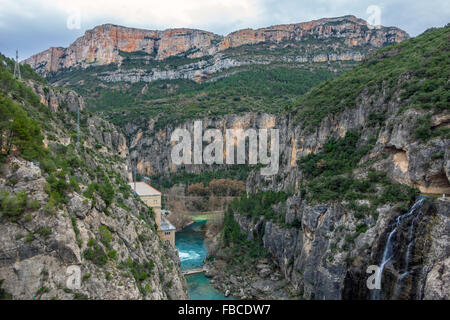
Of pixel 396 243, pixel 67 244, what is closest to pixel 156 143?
pixel 396 243

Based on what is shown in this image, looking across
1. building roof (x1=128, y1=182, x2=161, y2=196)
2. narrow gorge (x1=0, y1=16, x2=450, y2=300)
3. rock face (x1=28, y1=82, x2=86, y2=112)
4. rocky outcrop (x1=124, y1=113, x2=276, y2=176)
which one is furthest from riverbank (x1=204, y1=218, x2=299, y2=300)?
rocky outcrop (x1=124, y1=113, x2=276, y2=176)

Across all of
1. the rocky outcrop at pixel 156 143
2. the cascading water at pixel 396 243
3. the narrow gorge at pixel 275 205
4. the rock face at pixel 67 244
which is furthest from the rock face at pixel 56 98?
the rocky outcrop at pixel 156 143

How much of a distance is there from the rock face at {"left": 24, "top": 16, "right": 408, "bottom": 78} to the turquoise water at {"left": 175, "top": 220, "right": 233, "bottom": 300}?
90685 millimetres

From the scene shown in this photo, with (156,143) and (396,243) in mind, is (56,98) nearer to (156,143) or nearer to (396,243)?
(396,243)

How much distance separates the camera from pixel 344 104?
42.8 m

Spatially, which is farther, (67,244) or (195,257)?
(195,257)

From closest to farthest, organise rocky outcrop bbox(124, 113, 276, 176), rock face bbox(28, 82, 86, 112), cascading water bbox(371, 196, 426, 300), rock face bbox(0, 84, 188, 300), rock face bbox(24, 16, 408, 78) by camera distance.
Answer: rock face bbox(0, 84, 188, 300)
cascading water bbox(371, 196, 426, 300)
rock face bbox(28, 82, 86, 112)
rocky outcrop bbox(124, 113, 276, 176)
rock face bbox(24, 16, 408, 78)

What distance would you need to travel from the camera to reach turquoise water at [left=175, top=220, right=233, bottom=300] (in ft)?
130

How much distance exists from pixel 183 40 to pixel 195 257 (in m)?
134

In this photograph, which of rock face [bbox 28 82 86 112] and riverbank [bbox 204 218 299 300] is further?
riverbank [bbox 204 218 299 300]

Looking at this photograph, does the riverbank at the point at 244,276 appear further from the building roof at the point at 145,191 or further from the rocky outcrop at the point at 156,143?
the rocky outcrop at the point at 156,143

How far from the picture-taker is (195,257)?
170ft

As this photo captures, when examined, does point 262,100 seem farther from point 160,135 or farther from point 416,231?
point 416,231

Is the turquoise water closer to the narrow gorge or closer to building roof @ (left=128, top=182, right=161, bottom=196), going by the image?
the narrow gorge
